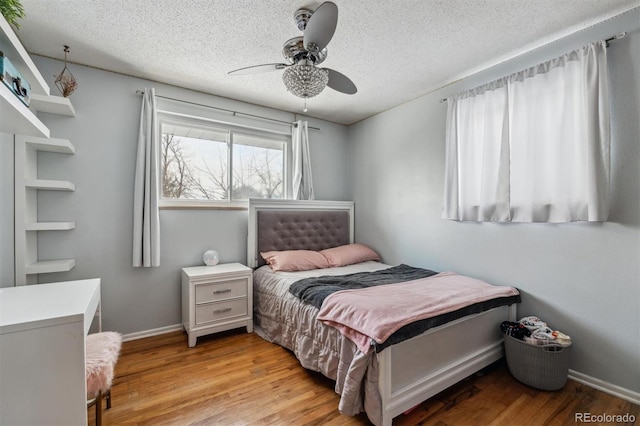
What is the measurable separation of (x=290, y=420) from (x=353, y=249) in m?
2.06

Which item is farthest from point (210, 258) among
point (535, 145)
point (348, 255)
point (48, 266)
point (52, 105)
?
point (535, 145)

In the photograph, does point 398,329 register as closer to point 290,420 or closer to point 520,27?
point 290,420

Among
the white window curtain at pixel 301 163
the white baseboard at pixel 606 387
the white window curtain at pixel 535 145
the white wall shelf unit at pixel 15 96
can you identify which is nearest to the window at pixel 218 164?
the white window curtain at pixel 301 163

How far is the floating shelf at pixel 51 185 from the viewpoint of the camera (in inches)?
78.4

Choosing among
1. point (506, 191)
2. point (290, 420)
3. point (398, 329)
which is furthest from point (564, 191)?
point (290, 420)

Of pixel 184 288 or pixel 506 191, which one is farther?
pixel 184 288

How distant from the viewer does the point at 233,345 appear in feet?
8.20

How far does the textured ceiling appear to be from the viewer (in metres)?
1.72

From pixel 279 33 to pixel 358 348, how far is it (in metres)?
2.17

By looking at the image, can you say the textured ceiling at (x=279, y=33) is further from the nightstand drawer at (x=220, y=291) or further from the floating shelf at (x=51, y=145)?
the nightstand drawer at (x=220, y=291)

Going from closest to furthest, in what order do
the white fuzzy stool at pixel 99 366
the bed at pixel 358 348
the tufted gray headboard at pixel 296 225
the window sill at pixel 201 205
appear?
the white fuzzy stool at pixel 99 366, the bed at pixel 358 348, the window sill at pixel 201 205, the tufted gray headboard at pixel 296 225

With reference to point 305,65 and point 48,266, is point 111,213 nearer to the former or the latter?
point 48,266

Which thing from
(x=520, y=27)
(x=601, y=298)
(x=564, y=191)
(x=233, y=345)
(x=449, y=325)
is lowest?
(x=233, y=345)

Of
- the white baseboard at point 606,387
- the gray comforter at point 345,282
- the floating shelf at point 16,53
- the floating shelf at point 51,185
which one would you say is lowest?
the white baseboard at point 606,387
